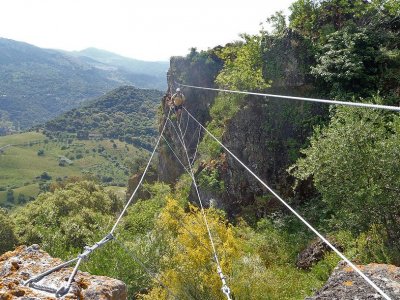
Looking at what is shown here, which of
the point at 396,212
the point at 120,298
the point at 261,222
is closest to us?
the point at 120,298

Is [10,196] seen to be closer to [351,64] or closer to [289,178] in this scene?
[289,178]

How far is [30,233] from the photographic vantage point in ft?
118

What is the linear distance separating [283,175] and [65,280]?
2170 centimetres

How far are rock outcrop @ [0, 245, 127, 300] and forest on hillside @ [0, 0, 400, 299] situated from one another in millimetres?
7247

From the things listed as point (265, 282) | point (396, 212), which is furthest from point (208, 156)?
point (396, 212)

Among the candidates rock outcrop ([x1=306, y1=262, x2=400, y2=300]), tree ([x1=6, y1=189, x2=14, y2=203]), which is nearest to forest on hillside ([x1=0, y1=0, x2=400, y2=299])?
rock outcrop ([x1=306, y1=262, x2=400, y2=300])

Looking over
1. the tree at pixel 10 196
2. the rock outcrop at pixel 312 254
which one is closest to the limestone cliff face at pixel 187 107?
the rock outcrop at pixel 312 254

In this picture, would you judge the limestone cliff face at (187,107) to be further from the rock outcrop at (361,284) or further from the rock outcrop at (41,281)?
the rock outcrop at (41,281)

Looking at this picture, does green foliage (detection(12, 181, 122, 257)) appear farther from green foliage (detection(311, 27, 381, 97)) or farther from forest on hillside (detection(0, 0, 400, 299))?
green foliage (detection(311, 27, 381, 97))

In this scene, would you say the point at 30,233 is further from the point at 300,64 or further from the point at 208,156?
the point at 300,64

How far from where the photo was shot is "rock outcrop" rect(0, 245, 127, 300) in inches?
165

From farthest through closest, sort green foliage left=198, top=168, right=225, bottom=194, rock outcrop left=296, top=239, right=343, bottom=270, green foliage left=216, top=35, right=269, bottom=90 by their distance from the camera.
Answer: green foliage left=198, top=168, right=225, bottom=194
green foliage left=216, top=35, right=269, bottom=90
rock outcrop left=296, top=239, right=343, bottom=270

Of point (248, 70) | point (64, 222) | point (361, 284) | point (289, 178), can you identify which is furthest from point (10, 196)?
point (361, 284)

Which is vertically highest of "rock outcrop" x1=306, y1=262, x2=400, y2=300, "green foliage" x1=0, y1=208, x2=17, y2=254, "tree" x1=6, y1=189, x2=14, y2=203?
"rock outcrop" x1=306, y1=262, x2=400, y2=300
